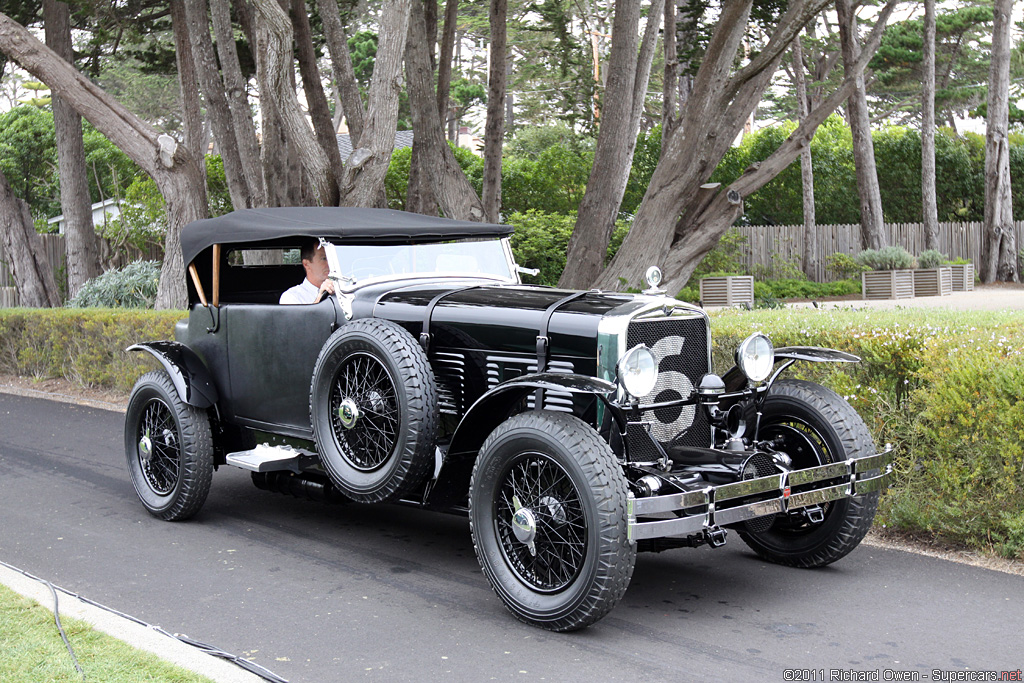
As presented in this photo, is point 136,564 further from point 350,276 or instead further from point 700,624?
point 700,624

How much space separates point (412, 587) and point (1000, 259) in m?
A: 25.8

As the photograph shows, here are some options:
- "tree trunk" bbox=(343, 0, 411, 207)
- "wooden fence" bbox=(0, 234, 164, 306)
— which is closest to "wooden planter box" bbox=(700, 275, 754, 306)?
"tree trunk" bbox=(343, 0, 411, 207)

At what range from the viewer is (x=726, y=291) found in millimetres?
20703

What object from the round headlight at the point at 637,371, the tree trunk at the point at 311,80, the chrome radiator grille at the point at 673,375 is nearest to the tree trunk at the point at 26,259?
the tree trunk at the point at 311,80

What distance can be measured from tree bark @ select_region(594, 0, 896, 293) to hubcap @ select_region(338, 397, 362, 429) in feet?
20.1

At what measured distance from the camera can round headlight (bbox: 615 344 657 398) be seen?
4.34m

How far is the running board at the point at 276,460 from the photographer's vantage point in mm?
5688

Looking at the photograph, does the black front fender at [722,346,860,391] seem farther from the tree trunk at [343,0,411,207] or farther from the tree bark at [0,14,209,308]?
the tree bark at [0,14,209,308]

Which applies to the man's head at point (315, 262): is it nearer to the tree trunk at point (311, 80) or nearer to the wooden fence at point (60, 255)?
the tree trunk at point (311, 80)

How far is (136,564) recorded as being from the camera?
5.32 m

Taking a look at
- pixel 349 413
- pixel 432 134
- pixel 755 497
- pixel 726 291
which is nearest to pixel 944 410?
pixel 755 497

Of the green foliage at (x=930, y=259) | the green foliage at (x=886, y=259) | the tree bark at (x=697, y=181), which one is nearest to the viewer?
the tree bark at (x=697, y=181)

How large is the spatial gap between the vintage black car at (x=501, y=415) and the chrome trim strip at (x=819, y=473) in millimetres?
11

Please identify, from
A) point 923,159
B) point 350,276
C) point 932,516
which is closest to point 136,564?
point 350,276
